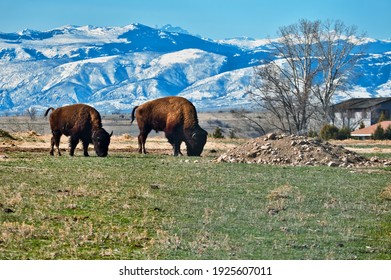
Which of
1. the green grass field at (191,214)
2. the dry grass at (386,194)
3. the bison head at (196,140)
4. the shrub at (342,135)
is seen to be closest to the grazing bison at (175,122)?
the bison head at (196,140)

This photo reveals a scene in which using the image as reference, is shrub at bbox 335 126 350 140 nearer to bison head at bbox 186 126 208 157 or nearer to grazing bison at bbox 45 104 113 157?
bison head at bbox 186 126 208 157

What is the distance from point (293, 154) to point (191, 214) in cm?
1456

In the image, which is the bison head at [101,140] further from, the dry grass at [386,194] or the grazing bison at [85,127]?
the dry grass at [386,194]

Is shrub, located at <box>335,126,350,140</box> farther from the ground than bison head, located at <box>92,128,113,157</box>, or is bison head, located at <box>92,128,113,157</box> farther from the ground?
bison head, located at <box>92,128,113,157</box>

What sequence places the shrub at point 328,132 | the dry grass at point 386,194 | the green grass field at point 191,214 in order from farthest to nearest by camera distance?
the shrub at point 328,132
the dry grass at point 386,194
the green grass field at point 191,214

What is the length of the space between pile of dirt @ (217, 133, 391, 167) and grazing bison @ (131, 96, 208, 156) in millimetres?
2343

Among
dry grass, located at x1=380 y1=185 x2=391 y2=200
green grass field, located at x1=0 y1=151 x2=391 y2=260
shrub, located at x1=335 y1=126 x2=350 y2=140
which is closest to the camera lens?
green grass field, located at x1=0 y1=151 x2=391 y2=260

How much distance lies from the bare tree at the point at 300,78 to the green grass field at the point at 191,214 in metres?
42.9

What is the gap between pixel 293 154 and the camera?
29.8 metres

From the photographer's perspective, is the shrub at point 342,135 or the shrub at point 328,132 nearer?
the shrub at point 328,132

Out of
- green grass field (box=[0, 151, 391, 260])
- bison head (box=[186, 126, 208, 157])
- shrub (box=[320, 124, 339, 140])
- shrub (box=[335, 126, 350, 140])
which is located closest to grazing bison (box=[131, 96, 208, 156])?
bison head (box=[186, 126, 208, 157])

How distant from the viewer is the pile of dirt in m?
29.2

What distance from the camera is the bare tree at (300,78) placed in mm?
67688

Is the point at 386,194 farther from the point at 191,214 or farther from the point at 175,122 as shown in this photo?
the point at 175,122
